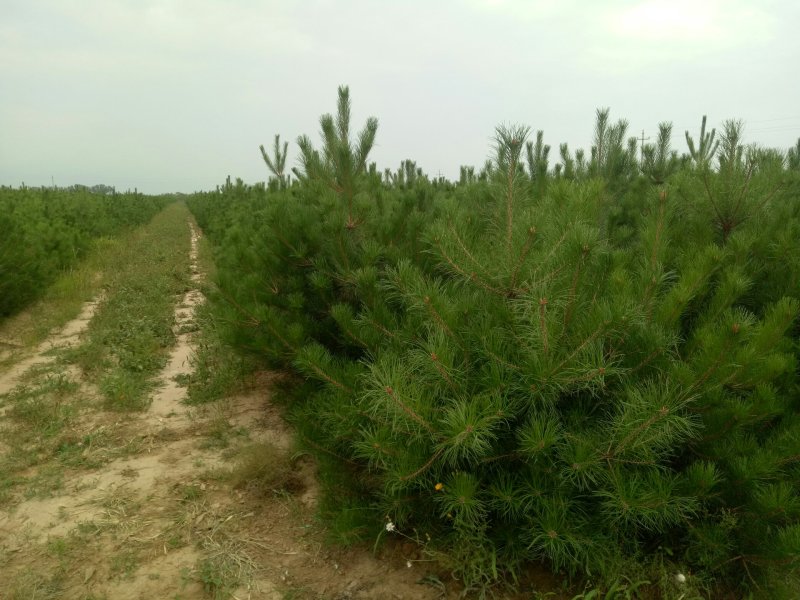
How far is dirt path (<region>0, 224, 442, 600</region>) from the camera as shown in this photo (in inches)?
98.0

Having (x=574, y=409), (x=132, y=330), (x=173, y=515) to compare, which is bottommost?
(x=173, y=515)

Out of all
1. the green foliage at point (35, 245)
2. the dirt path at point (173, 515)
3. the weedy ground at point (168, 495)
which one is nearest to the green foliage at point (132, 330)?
the weedy ground at point (168, 495)

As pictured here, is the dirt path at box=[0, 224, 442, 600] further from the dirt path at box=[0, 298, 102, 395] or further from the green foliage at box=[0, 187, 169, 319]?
the green foliage at box=[0, 187, 169, 319]

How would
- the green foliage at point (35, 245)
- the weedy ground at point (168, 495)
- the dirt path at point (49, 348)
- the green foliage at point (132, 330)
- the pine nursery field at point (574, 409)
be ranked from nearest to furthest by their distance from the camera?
the pine nursery field at point (574, 409)
the weedy ground at point (168, 495)
the green foliage at point (132, 330)
the dirt path at point (49, 348)
the green foliage at point (35, 245)

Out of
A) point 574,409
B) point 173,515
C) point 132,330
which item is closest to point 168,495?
point 173,515

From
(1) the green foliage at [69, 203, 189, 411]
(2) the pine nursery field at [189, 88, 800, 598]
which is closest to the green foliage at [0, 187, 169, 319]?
(1) the green foliage at [69, 203, 189, 411]

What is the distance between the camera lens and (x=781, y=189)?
10.8 feet

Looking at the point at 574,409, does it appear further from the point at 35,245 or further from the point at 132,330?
the point at 35,245

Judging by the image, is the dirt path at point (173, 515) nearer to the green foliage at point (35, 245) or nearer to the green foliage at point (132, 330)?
the green foliage at point (132, 330)

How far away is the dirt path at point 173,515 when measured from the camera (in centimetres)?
249

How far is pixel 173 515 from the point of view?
304cm

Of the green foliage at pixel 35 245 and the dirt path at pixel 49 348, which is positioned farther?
the green foliage at pixel 35 245

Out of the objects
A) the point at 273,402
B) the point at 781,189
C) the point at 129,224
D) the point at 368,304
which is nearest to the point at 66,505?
the point at 273,402

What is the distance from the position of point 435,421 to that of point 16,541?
2486 millimetres
